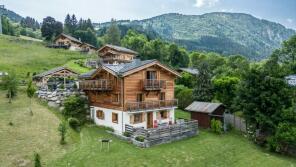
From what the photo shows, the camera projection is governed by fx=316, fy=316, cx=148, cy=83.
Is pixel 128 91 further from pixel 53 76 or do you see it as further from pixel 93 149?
pixel 53 76

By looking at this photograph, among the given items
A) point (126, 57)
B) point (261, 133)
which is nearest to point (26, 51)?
point (126, 57)

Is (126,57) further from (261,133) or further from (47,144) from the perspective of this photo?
(47,144)

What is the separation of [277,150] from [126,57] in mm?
53060

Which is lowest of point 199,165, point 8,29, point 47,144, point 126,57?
point 199,165

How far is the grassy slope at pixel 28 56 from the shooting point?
200ft

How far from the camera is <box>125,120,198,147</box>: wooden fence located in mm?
29688

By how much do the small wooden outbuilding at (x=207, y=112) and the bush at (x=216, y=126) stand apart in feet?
4.63

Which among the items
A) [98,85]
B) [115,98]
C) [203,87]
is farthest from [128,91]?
[203,87]

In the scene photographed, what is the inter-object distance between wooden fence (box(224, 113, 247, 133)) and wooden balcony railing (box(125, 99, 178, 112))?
6.85 meters

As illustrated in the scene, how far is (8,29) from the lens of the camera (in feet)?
354

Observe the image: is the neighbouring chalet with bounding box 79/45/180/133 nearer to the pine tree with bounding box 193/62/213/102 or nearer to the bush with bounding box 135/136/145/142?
the bush with bounding box 135/136/145/142

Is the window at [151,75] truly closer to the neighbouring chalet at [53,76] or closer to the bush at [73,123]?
the bush at [73,123]

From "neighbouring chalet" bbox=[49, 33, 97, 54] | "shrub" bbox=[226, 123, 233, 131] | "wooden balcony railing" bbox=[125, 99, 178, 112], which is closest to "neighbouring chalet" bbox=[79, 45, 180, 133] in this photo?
"wooden balcony railing" bbox=[125, 99, 178, 112]

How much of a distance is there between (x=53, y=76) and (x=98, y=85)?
1294 centimetres
